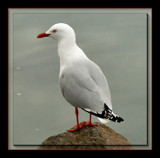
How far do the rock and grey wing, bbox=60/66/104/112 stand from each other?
0.65 metres

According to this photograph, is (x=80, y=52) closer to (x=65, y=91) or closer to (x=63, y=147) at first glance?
(x=65, y=91)

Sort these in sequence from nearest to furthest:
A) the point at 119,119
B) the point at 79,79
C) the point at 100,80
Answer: the point at 119,119, the point at 79,79, the point at 100,80

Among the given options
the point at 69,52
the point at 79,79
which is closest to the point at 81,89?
the point at 79,79

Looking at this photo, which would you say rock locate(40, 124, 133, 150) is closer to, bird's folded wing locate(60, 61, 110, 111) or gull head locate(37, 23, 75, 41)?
bird's folded wing locate(60, 61, 110, 111)

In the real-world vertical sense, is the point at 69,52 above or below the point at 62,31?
below

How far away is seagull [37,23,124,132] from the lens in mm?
6793

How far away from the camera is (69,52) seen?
23.2 feet

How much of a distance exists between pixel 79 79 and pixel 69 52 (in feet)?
1.85

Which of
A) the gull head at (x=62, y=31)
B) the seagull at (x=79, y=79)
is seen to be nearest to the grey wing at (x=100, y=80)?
the seagull at (x=79, y=79)

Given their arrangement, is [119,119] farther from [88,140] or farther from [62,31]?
[62,31]

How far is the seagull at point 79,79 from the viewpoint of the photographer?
679cm

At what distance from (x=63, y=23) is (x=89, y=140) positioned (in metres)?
2.19

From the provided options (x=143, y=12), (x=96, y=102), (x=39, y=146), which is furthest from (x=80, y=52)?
(x=39, y=146)

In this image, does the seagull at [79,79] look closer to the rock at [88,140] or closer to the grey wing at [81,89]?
the grey wing at [81,89]
